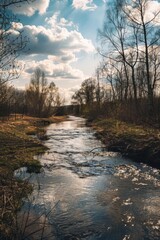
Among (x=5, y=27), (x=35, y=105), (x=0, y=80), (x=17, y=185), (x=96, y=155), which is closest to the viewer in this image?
(x=5, y=27)

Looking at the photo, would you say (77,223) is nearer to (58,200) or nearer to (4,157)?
(58,200)

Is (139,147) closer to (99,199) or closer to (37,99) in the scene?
(99,199)

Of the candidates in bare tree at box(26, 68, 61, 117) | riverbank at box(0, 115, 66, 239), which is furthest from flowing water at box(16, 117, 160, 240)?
bare tree at box(26, 68, 61, 117)

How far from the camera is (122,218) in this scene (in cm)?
711

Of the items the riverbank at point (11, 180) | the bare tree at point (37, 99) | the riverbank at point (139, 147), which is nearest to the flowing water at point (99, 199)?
the riverbank at point (11, 180)

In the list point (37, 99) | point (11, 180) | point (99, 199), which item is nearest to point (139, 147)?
point (99, 199)

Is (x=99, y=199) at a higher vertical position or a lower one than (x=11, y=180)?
lower

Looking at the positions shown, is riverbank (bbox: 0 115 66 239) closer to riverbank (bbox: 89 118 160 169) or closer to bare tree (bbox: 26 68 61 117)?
riverbank (bbox: 89 118 160 169)

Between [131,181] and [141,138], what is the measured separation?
6.88 metres

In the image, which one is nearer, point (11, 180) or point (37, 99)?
point (11, 180)

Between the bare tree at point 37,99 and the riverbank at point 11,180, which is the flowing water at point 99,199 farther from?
the bare tree at point 37,99

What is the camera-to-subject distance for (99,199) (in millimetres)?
8523

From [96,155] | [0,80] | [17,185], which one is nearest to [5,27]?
[0,80]

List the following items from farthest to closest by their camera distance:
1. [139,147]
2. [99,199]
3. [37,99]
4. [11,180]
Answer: [37,99] < [139,147] < [11,180] < [99,199]
